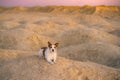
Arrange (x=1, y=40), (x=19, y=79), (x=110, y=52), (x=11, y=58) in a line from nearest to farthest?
(x=19, y=79), (x=11, y=58), (x=110, y=52), (x=1, y=40)

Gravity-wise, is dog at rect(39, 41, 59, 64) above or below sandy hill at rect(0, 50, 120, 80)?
above

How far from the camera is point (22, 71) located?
61.0 feet

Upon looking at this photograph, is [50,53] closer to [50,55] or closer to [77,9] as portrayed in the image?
[50,55]

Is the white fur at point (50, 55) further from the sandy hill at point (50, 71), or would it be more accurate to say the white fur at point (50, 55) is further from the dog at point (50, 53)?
the sandy hill at point (50, 71)

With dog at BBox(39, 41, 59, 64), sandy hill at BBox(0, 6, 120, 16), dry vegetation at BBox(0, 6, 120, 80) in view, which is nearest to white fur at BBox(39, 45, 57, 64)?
dog at BBox(39, 41, 59, 64)

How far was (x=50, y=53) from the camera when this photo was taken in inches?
697

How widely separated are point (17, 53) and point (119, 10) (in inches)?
3542

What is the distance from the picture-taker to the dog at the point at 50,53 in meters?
16.8

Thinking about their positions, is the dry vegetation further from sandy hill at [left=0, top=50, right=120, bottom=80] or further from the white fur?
the white fur

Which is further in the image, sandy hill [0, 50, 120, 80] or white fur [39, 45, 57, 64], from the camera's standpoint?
sandy hill [0, 50, 120, 80]

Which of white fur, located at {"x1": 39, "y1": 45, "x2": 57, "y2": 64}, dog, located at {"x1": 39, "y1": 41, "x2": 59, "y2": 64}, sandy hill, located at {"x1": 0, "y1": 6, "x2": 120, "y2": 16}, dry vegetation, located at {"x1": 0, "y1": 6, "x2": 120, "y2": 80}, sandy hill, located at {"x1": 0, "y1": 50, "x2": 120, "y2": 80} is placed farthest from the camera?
sandy hill, located at {"x1": 0, "y1": 6, "x2": 120, "y2": 16}

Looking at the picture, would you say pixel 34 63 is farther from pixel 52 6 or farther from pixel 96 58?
pixel 52 6

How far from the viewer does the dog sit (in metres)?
16.8

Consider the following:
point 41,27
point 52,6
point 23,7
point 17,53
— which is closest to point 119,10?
point 52,6
